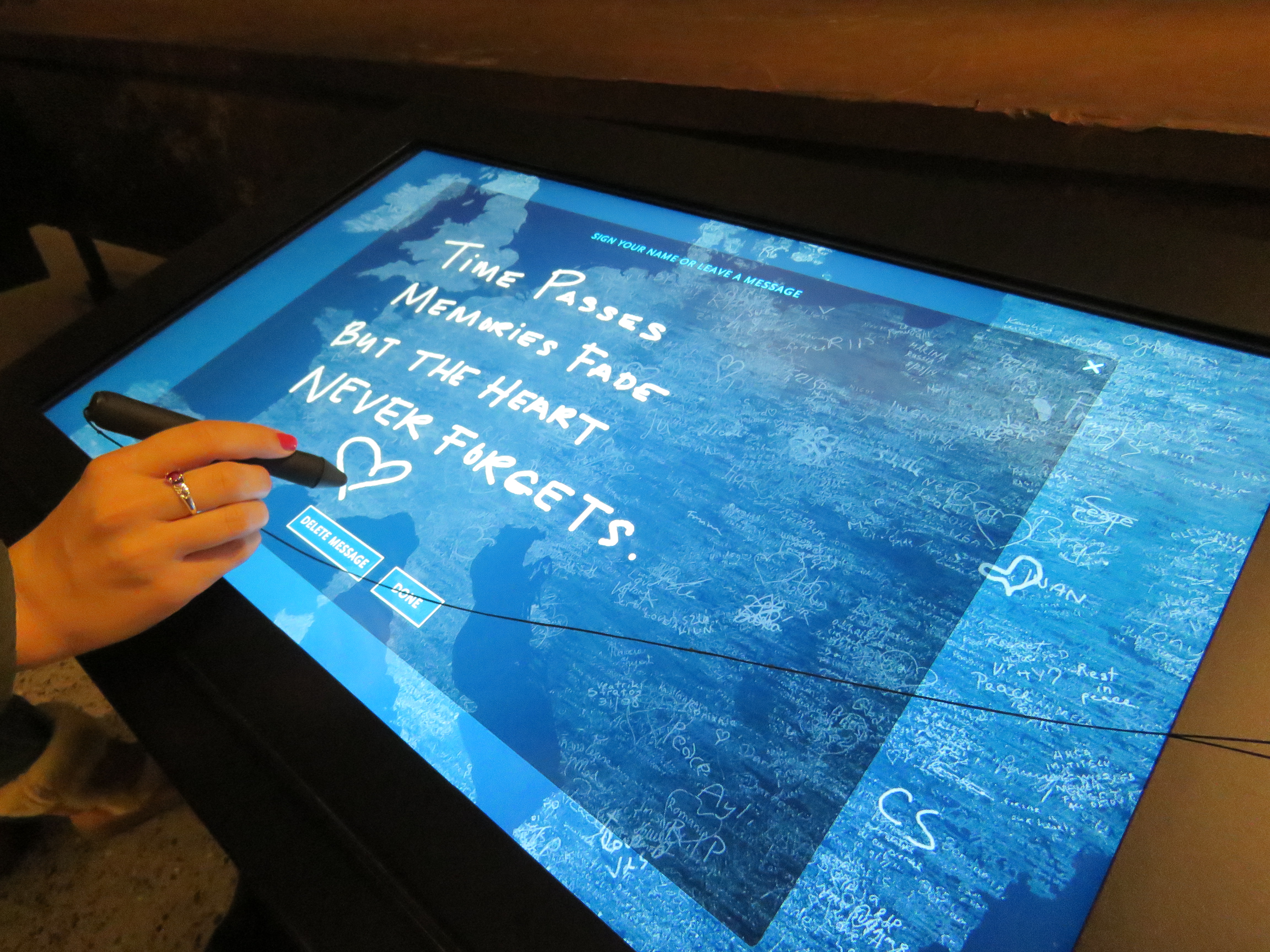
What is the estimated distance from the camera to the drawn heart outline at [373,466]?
824 millimetres

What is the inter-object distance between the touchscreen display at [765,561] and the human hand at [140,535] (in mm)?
77

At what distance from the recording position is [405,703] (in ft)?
2.20

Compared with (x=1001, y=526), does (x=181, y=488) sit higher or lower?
lower

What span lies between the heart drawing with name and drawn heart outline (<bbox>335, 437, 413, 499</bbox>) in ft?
1.82

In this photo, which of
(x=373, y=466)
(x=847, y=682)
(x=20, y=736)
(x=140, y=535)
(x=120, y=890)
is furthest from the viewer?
(x=120, y=890)

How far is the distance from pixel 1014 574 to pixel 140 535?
0.74 meters

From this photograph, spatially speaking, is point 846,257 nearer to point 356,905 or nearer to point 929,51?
point 929,51

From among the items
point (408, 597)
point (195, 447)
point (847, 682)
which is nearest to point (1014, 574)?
point (847, 682)

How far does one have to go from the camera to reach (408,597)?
733mm

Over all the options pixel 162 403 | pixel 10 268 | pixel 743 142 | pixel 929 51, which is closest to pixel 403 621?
pixel 162 403

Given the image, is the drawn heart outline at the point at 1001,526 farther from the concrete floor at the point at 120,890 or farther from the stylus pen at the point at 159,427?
the concrete floor at the point at 120,890

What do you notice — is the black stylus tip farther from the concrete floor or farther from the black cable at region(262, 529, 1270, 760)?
the concrete floor

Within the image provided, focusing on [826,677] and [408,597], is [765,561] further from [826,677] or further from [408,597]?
[408,597]

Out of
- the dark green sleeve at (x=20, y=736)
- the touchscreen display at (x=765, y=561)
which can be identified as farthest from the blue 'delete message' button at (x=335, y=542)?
the dark green sleeve at (x=20, y=736)
